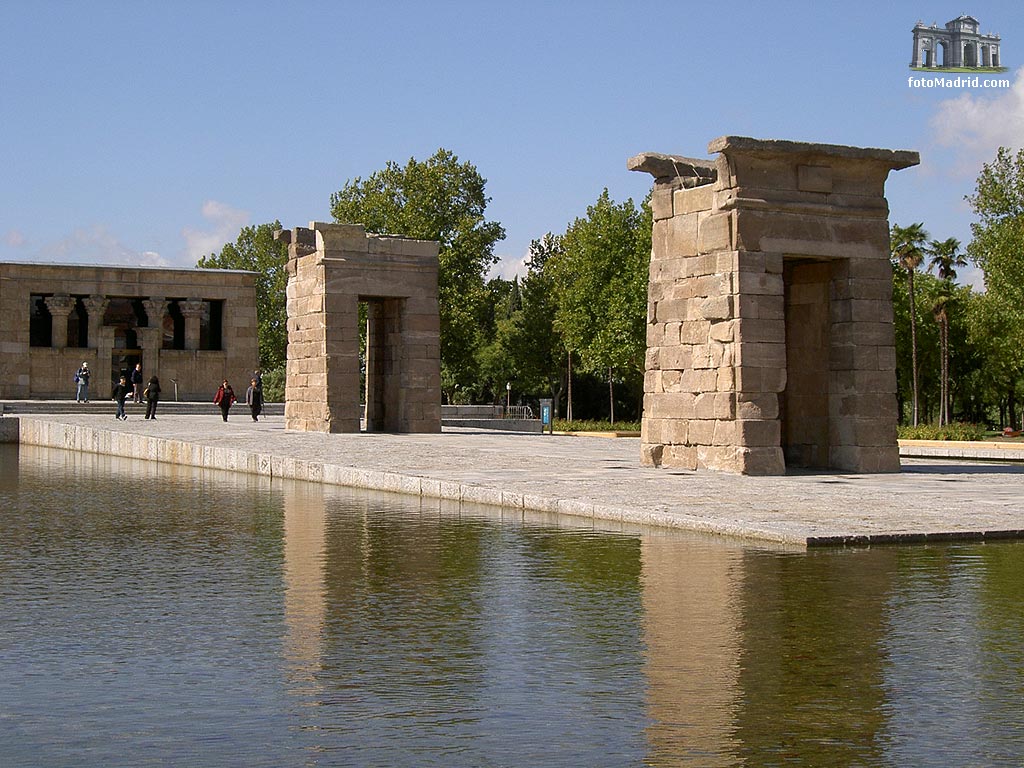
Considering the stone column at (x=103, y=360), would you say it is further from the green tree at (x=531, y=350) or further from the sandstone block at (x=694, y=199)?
the sandstone block at (x=694, y=199)

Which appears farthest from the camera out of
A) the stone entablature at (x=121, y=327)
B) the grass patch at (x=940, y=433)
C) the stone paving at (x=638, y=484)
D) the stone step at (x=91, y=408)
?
the stone entablature at (x=121, y=327)

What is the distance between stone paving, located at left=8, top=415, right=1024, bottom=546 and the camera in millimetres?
12500

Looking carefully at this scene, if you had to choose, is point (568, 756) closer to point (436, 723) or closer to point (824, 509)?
point (436, 723)

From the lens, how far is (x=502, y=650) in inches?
290

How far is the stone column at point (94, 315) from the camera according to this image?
2127 inches

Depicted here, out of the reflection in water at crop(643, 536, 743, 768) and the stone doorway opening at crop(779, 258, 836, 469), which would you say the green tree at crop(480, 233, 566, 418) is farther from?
the reflection in water at crop(643, 536, 743, 768)

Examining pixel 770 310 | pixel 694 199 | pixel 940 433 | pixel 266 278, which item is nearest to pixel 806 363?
pixel 770 310

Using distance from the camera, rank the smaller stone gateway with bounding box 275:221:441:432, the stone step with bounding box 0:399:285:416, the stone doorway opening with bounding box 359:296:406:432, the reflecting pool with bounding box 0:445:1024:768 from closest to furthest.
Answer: the reflecting pool with bounding box 0:445:1024:768
the smaller stone gateway with bounding box 275:221:441:432
the stone doorway opening with bounding box 359:296:406:432
the stone step with bounding box 0:399:285:416

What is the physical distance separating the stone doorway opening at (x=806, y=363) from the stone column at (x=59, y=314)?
3852 cm

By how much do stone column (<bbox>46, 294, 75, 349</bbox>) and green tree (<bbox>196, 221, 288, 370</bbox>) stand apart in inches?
898

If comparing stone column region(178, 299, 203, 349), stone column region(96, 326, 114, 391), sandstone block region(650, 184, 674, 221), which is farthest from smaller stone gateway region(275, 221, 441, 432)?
stone column region(178, 299, 203, 349)

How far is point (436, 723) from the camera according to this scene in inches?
232

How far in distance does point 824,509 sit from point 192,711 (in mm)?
8943

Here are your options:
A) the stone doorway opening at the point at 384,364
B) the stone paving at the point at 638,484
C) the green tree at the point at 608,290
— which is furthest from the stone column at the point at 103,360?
the stone paving at the point at 638,484
